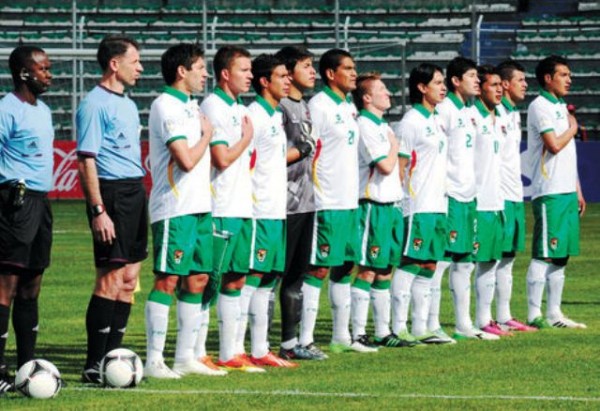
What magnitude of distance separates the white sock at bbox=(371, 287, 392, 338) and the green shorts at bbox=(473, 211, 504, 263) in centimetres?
116

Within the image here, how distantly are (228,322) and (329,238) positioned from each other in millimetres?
1290

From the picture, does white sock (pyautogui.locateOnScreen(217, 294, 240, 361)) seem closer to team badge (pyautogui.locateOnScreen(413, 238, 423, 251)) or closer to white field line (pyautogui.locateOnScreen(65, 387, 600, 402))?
white field line (pyautogui.locateOnScreen(65, 387, 600, 402))

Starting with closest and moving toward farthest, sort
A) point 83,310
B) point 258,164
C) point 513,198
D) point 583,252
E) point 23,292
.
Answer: point 23,292, point 258,164, point 513,198, point 83,310, point 583,252

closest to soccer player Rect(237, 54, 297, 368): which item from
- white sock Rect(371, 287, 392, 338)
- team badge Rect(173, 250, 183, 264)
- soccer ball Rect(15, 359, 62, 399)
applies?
team badge Rect(173, 250, 183, 264)

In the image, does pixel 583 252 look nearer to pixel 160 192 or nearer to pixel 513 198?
pixel 513 198

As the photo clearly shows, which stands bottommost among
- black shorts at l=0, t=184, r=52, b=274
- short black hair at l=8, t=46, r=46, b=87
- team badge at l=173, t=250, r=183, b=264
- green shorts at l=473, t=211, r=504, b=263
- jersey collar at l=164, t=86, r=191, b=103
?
green shorts at l=473, t=211, r=504, b=263

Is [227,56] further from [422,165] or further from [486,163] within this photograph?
[486,163]

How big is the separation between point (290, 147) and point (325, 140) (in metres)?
0.47

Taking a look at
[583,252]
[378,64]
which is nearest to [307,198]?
[583,252]

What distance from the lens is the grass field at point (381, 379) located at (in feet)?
27.0

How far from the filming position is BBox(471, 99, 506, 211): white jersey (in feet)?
41.3

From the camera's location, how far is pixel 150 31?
39.0 m

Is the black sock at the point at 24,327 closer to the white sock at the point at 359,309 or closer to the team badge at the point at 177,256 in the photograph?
the team badge at the point at 177,256

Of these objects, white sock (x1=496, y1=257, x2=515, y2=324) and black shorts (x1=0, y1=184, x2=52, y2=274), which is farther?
white sock (x1=496, y1=257, x2=515, y2=324)
